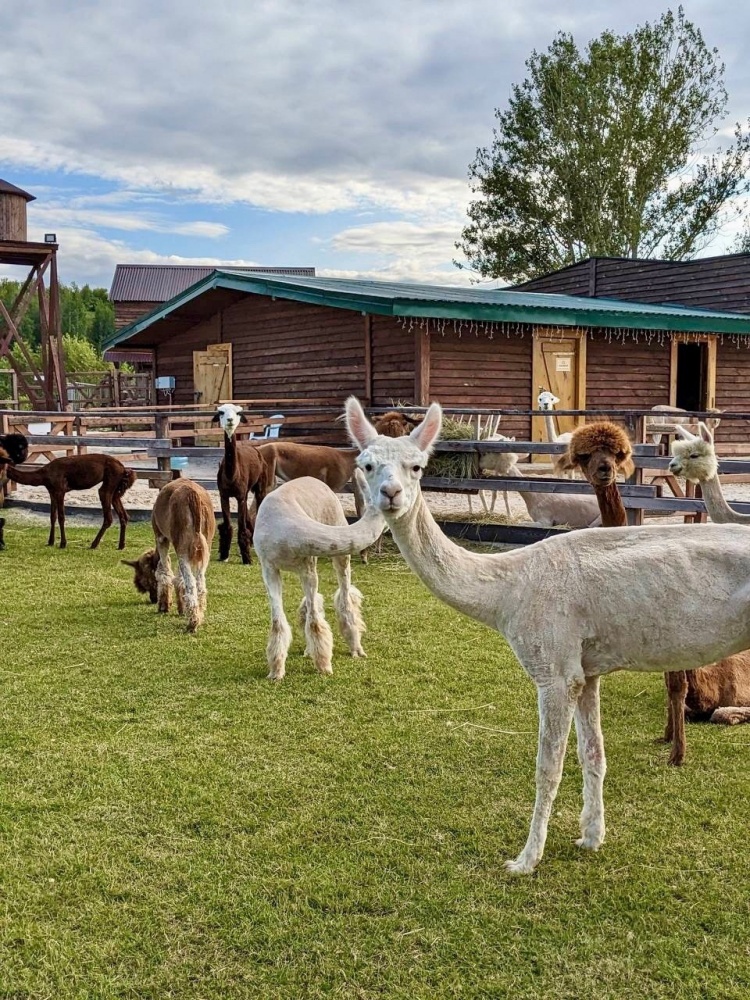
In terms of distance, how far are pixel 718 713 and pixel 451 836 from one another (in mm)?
2037

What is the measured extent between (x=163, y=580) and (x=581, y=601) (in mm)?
5046

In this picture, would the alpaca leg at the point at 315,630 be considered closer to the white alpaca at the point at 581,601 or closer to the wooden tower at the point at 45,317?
the white alpaca at the point at 581,601

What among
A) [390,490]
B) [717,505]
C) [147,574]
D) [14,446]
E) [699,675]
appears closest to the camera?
[390,490]

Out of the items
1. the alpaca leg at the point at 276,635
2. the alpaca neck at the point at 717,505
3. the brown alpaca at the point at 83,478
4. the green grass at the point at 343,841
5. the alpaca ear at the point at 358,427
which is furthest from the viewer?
the brown alpaca at the point at 83,478

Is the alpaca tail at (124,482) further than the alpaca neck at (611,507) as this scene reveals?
Yes

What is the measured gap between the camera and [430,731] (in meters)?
4.87

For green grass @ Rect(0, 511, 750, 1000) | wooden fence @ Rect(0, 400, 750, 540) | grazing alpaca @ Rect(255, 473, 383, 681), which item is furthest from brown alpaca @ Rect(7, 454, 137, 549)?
grazing alpaca @ Rect(255, 473, 383, 681)

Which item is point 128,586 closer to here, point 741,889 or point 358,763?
point 358,763

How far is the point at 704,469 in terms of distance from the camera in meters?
5.63

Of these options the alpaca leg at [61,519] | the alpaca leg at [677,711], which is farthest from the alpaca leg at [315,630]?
the alpaca leg at [61,519]

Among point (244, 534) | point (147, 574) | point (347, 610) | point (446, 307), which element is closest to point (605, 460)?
point (347, 610)

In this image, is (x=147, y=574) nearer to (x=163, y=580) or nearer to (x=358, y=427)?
(x=163, y=580)

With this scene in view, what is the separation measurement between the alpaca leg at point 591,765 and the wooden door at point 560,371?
14.2 meters

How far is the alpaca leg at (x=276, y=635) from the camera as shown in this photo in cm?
577
